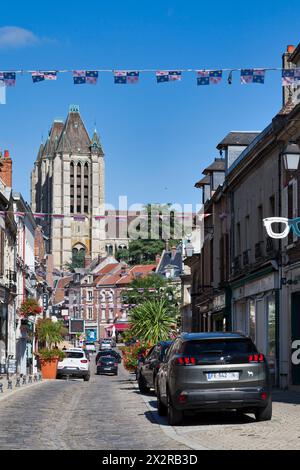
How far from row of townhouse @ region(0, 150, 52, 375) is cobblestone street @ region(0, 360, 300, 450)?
19647 millimetres

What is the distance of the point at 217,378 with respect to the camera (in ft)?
48.3

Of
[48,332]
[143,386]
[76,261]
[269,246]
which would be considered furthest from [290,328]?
[76,261]

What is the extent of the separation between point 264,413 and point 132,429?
7.22 feet

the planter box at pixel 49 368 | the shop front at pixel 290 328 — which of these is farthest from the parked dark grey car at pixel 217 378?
the planter box at pixel 49 368

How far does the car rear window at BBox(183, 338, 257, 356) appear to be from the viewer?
49.6ft

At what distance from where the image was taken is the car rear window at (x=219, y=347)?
1512 cm

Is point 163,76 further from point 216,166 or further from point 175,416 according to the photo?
point 216,166

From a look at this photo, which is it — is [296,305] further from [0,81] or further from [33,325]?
[33,325]

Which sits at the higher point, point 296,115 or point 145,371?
point 296,115

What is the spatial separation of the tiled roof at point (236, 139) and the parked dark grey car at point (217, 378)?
24.1 m

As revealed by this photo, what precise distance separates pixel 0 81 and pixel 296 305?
1050cm

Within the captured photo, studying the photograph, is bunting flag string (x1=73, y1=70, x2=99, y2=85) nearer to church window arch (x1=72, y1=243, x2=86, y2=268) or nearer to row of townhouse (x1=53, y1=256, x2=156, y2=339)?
row of townhouse (x1=53, y1=256, x2=156, y2=339)

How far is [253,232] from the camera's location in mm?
31828
